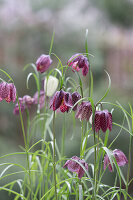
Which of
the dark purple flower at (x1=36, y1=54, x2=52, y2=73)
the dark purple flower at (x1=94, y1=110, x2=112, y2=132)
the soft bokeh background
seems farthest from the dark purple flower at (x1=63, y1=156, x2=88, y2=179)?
the soft bokeh background

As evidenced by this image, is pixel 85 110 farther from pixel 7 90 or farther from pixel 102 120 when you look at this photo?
pixel 7 90

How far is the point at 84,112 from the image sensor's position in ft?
1.90

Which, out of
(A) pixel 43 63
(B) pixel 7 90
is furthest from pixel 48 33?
(B) pixel 7 90

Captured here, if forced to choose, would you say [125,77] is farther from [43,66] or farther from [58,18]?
[43,66]

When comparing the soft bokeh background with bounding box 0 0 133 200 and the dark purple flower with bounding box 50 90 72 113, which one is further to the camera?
the soft bokeh background with bounding box 0 0 133 200

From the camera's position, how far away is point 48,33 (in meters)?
2.38

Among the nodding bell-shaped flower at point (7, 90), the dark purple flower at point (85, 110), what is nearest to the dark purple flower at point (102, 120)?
the dark purple flower at point (85, 110)

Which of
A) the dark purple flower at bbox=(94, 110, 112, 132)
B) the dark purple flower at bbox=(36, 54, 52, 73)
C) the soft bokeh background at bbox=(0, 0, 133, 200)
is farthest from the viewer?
the soft bokeh background at bbox=(0, 0, 133, 200)

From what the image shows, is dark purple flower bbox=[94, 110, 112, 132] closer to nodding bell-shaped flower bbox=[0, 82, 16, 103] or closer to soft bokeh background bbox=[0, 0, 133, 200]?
nodding bell-shaped flower bbox=[0, 82, 16, 103]

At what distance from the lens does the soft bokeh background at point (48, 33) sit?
2297 millimetres

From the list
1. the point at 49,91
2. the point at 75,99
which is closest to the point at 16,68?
the point at 49,91

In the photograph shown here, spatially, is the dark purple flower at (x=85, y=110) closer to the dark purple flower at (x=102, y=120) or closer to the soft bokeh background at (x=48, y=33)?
the dark purple flower at (x=102, y=120)

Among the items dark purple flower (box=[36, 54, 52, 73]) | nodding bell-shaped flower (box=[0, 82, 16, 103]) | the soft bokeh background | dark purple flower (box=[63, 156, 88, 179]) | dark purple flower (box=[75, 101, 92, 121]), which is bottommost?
dark purple flower (box=[63, 156, 88, 179])

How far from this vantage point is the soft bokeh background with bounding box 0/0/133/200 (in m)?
2.30
